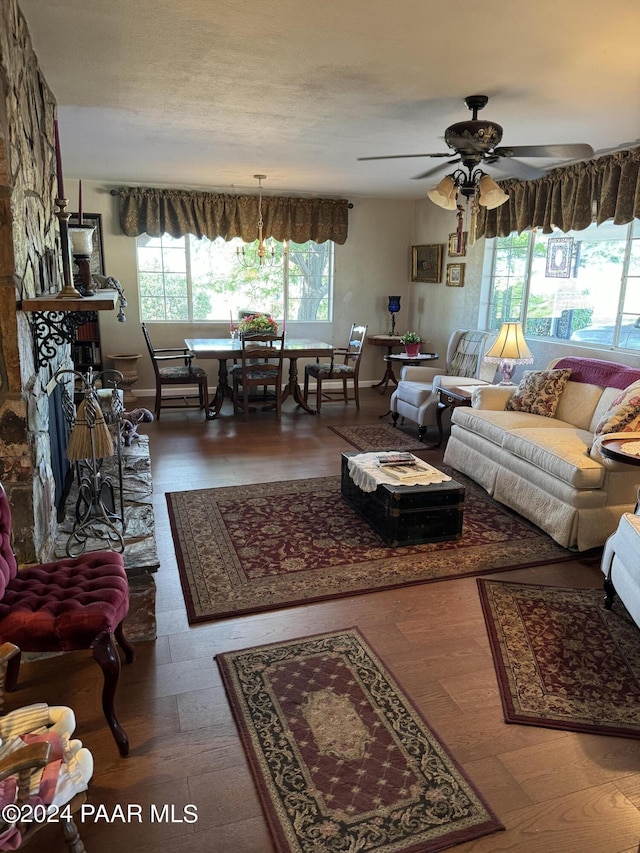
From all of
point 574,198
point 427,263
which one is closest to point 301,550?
point 574,198

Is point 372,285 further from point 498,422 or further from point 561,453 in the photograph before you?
point 561,453

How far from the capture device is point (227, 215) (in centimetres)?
689

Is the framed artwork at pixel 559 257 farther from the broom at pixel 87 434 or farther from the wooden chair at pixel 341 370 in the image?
the broom at pixel 87 434

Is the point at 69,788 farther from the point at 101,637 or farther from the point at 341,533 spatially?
the point at 341,533

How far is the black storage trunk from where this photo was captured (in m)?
3.32

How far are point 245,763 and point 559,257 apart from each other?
4951 mm

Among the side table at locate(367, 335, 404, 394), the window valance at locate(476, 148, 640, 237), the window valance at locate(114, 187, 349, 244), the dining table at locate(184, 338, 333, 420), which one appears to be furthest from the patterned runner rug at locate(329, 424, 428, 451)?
the window valance at locate(114, 187, 349, 244)

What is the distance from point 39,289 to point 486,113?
279cm

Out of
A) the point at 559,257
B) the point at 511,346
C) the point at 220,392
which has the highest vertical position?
the point at 559,257

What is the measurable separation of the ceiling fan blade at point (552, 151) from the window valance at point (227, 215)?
A: 4159 millimetres

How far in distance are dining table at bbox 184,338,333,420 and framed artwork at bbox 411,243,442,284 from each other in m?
1.79

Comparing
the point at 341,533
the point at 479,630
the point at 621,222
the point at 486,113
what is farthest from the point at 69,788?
the point at 621,222

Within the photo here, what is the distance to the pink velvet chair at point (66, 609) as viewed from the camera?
1780 millimetres

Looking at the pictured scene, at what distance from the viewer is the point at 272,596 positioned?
2.81 metres
